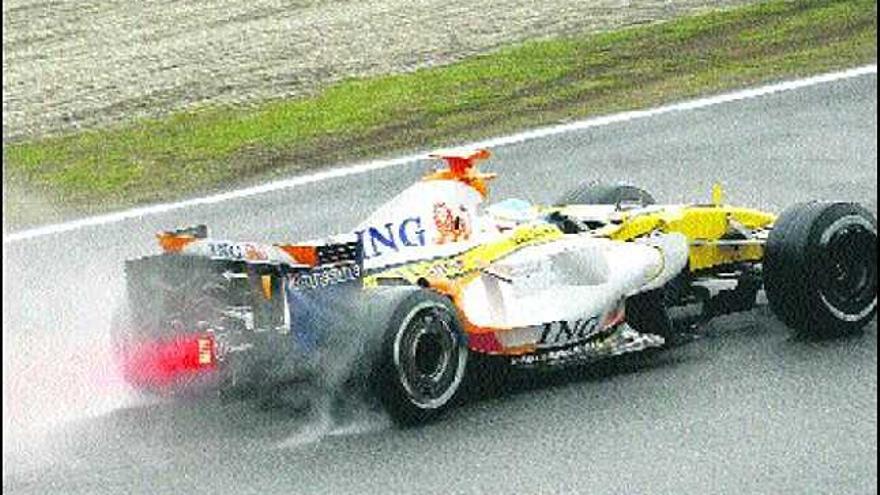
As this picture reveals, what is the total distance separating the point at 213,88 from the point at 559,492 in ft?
35.1

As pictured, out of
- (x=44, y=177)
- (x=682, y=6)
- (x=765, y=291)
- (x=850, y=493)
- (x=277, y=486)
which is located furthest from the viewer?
(x=682, y=6)

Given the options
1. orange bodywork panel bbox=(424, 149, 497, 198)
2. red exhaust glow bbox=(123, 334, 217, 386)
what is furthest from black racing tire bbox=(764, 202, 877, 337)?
red exhaust glow bbox=(123, 334, 217, 386)

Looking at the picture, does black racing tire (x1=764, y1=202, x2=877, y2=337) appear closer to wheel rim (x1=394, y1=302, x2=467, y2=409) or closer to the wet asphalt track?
the wet asphalt track

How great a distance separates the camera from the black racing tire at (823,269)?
11320mm

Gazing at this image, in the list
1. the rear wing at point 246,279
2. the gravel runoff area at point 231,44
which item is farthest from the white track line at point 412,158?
the rear wing at point 246,279

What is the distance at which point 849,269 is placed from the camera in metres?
11.5

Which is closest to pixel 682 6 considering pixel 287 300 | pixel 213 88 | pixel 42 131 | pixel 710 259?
pixel 213 88

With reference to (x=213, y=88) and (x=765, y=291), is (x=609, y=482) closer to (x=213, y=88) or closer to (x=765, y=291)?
(x=765, y=291)

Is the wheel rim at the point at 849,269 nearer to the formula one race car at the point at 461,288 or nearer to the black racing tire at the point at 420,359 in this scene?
the formula one race car at the point at 461,288

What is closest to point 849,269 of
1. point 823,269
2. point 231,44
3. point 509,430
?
point 823,269

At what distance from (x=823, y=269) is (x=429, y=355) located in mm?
2015

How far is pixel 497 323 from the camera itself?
11.1 metres

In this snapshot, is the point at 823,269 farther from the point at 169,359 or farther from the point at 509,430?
the point at 169,359

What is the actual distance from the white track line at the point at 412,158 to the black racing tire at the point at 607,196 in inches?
163
